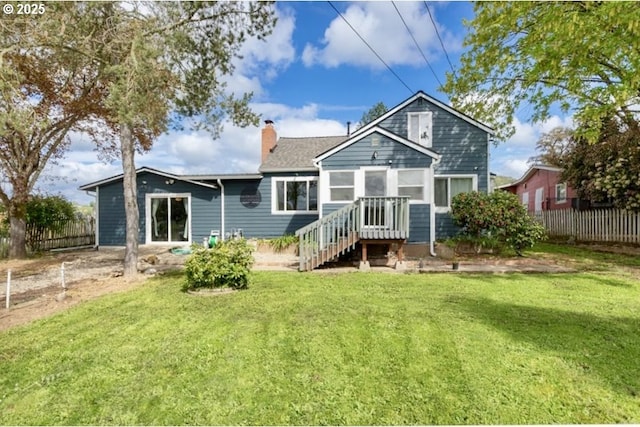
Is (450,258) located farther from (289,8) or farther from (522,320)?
(289,8)

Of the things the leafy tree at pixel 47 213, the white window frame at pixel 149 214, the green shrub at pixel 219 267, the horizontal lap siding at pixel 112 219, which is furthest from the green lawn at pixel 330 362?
the leafy tree at pixel 47 213

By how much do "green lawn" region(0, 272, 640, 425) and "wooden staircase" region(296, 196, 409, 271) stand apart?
125 inches

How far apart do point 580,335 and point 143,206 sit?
15.5m

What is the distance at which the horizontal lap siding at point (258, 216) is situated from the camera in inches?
543

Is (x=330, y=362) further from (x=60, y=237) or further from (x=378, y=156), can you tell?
(x=60, y=237)

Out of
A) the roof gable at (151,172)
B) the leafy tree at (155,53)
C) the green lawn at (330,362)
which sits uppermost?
the leafy tree at (155,53)

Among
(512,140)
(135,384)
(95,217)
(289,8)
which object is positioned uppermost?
(289,8)

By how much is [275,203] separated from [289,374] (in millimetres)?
10956

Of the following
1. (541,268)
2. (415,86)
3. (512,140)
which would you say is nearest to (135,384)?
(541,268)

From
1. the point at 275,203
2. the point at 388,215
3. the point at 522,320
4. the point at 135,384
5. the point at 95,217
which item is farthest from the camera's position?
the point at 95,217

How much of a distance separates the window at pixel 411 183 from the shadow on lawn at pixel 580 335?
5989mm

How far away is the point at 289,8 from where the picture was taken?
27.9 ft

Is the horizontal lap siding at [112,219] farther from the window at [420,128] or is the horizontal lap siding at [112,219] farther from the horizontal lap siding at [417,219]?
the window at [420,128]

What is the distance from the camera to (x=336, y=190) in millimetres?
11266
